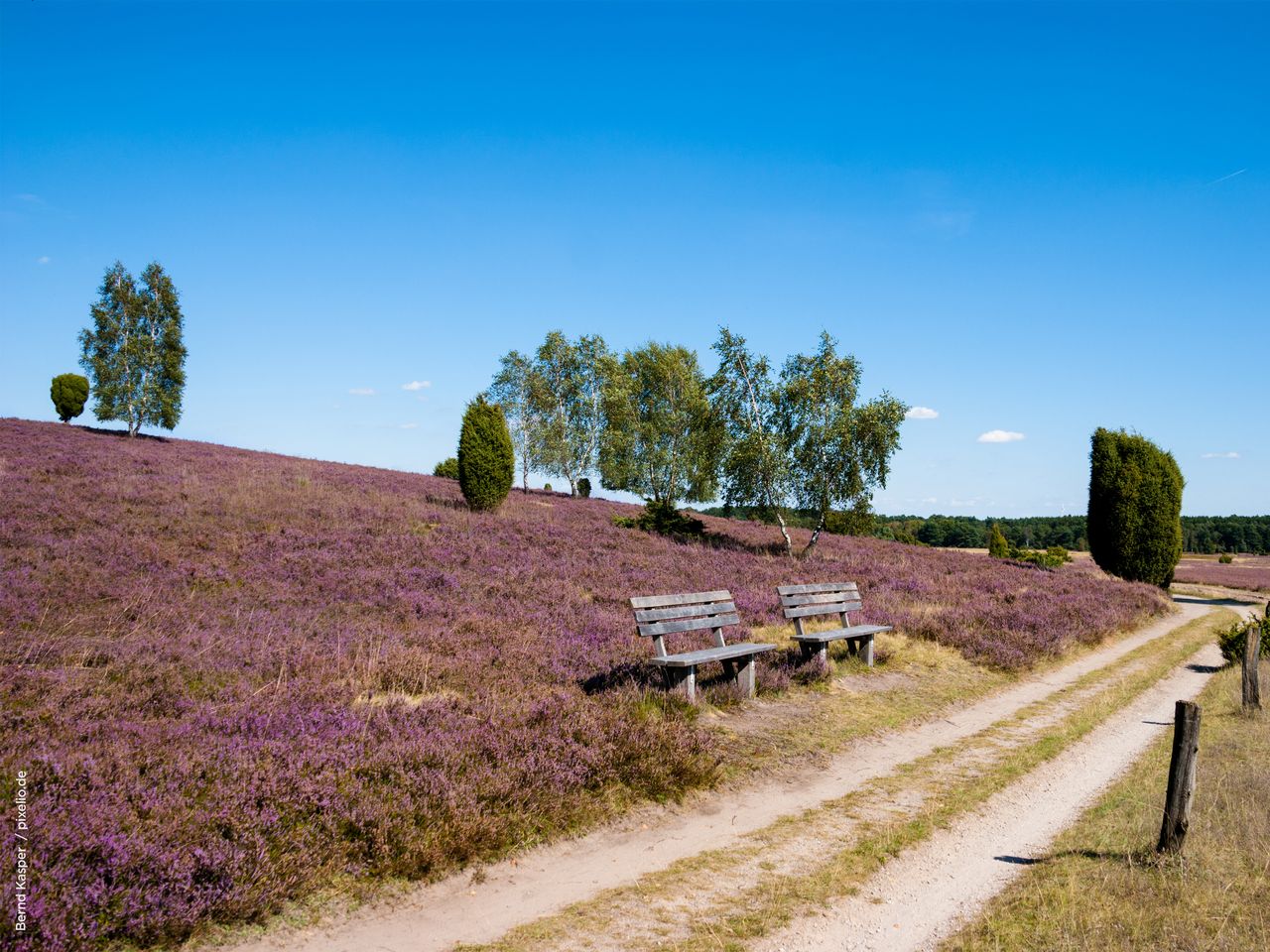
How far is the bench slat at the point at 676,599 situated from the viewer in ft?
28.0

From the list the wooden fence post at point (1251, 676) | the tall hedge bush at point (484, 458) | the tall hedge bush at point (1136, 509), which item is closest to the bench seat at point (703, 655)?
the wooden fence post at point (1251, 676)

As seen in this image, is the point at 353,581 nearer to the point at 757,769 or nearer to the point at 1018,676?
the point at 757,769

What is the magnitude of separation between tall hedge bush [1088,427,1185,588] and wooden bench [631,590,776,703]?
2922cm

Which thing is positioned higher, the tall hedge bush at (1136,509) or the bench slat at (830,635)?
the tall hedge bush at (1136,509)

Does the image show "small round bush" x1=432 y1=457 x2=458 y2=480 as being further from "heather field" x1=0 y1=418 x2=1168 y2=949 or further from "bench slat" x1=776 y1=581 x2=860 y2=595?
"bench slat" x1=776 y1=581 x2=860 y2=595

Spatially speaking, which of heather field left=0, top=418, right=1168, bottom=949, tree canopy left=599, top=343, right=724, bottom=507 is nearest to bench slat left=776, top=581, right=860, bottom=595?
heather field left=0, top=418, right=1168, bottom=949

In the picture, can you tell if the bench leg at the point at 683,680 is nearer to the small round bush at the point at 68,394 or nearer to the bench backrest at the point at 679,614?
the bench backrest at the point at 679,614

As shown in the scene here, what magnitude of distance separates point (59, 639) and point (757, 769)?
27.7ft

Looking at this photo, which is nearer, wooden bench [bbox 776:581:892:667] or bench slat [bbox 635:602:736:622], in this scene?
bench slat [bbox 635:602:736:622]

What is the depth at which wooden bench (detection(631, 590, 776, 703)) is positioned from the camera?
27.8 ft

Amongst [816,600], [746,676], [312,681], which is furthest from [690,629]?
[312,681]

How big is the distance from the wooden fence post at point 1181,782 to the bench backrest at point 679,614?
493 cm

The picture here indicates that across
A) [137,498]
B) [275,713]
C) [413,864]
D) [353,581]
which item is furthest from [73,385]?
[413,864]

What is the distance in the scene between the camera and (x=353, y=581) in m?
13.2
